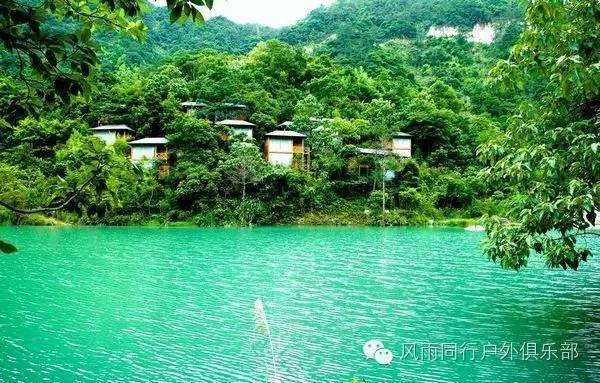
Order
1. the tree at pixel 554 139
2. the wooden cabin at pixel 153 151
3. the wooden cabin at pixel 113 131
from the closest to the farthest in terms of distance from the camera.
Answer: the tree at pixel 554 139, the wooden cabin at pixel 153 151, the wooden cabin at pixel 113 131

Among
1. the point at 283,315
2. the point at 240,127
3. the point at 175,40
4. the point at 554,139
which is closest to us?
the point at 554,139

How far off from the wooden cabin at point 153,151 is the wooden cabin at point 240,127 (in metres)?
4.91

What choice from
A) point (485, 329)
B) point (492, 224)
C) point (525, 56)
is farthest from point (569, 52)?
point (485, 329)

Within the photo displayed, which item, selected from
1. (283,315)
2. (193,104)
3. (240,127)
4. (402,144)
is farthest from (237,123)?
(283,315)

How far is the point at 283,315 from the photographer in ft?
38.4

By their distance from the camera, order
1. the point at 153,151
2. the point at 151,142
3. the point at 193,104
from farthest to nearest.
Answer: the point at 193,104 < the point at 153,151 < the point at 151,142

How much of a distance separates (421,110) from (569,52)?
42150mm

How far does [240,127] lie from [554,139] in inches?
1450

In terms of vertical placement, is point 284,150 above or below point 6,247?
above

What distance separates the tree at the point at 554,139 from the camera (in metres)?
6.16

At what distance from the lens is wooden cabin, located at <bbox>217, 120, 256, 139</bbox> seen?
135 ft

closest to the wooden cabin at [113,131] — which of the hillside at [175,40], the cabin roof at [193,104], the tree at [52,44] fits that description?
the cabin roof at [193,104]

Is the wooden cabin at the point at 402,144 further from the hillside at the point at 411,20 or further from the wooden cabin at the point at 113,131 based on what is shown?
the hillside at the point at 411,20

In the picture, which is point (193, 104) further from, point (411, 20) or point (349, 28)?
point (411, 20)
